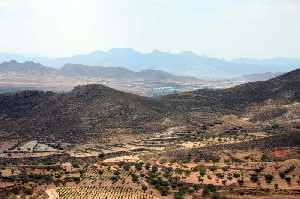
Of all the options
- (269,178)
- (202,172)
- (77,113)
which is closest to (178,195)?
(202,172)

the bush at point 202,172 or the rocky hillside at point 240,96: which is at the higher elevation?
the rocky hillside at point 240,96

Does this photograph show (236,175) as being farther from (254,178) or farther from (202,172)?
(202,172)

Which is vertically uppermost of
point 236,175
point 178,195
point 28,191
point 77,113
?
point 77,113

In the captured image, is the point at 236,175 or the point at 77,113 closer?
the point at 236,175

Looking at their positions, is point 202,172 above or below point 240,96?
below

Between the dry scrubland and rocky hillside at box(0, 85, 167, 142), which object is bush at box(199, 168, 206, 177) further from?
rocky hillside at box(0, 85, 167, 142)

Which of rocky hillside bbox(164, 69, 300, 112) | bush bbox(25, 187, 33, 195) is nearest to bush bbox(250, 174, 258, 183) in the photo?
bush bbox(25, 187, 33, 195)

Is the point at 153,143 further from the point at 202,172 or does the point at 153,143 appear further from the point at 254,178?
the point at 254,178

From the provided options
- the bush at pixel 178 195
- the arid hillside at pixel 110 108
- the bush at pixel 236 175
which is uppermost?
the arid hillside at pixel 110 108

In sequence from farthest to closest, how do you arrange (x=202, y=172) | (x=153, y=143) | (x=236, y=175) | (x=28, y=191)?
(x=153, y=143) < (x=202, y=172) < (x=236, y=175) < (x=28, y=191)

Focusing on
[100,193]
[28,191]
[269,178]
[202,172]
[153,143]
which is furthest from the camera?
[153,143]

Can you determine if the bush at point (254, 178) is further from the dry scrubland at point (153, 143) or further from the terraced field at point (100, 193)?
the terraced field at point (100, 193)

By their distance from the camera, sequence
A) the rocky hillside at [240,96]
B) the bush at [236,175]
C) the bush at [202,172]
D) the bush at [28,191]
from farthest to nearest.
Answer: the rocky hillside at [240,96] < the bush at [202,172] < the bush at [236,175] < the bush at [28,191]

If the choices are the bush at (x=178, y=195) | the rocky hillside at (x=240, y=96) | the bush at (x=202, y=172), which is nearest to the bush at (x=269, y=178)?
the bush at (x=202, y=172)
